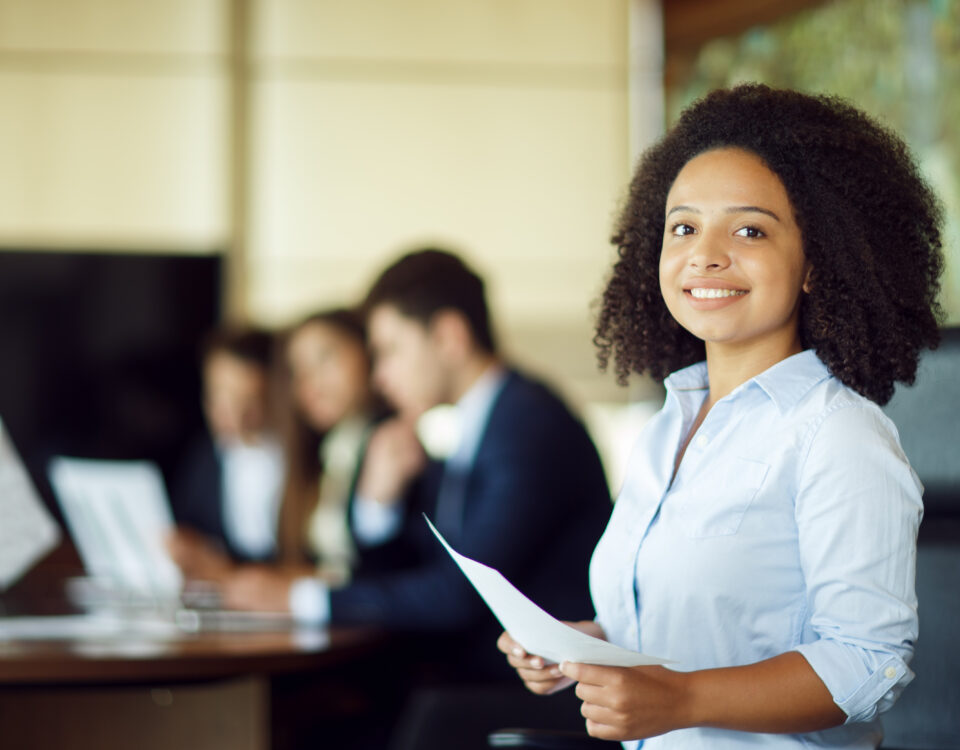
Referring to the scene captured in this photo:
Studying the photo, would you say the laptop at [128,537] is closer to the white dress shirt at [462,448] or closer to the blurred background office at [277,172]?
the white dress shirt at [462,448]

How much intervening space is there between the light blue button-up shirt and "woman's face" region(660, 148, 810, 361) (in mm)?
65

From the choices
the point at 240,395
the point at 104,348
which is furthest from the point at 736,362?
the point at 104,348

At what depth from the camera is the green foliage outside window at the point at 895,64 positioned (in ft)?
10.4

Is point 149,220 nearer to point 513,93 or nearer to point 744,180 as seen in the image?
point 513,93

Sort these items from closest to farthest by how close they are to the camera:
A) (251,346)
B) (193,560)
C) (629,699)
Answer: (629,699) < (193,560) < (251,346)

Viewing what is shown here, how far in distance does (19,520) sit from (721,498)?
1.45 m

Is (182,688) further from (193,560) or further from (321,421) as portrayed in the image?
(321,421)

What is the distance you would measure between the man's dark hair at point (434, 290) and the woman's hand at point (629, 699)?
138 cm

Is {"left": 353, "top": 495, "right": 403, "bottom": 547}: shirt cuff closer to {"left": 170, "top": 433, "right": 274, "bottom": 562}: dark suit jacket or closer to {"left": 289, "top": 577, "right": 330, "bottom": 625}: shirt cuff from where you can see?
{"left": 289, "top": 577, "right": 330, "bottom": 625}: shirt cuff

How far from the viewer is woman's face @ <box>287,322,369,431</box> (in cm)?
313

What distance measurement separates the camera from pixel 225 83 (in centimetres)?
416

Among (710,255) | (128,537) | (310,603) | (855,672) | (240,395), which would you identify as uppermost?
(710,255)

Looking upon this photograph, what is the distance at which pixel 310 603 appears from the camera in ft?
7.02

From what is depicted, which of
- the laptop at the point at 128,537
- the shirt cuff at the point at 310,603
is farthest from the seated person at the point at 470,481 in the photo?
the laptop at the point at 128,537
